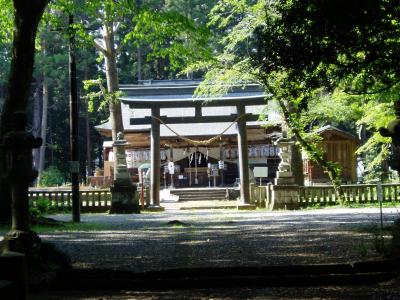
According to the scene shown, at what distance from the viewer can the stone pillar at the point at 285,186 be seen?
810 inches

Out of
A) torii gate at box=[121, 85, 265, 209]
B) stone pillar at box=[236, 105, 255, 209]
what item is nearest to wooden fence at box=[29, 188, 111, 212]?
torii gate at box=[121, 85, 265, 209]

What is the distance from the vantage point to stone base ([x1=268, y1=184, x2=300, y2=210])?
20609 millimetres

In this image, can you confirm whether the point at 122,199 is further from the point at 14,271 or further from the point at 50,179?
the point at 50,179

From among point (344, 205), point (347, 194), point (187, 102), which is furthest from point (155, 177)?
point (347, 194)

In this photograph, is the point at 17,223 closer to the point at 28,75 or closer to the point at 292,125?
the point at 28,75

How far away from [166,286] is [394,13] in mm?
4086

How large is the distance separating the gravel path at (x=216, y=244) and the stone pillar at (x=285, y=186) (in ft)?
21.5

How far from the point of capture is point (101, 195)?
70.8 feet

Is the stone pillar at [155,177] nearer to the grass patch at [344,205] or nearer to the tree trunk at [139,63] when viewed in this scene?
the grass patch at [344,205]

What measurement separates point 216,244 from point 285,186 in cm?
1122

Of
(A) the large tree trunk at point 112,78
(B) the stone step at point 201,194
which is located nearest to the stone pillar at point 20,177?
(A) the large tree trunk at point 112,78

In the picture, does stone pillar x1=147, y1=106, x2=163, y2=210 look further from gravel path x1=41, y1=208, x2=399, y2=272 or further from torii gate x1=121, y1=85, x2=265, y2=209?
gravel path x1=41, y1=208, x2=399, y2=272

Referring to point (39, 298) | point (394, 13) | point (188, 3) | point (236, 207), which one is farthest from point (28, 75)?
point (188, 3)

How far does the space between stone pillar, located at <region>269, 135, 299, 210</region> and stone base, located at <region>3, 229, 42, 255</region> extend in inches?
580
